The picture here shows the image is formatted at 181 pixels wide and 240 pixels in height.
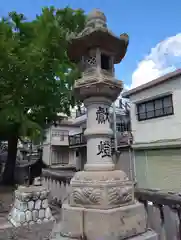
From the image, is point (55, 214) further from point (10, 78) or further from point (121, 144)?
point (121, 144)

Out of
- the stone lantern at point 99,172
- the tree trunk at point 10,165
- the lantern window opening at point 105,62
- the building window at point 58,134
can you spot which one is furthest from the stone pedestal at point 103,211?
the building window at point 58,134

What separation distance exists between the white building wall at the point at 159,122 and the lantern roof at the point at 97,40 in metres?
9.71

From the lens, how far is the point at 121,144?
1556 centimetres

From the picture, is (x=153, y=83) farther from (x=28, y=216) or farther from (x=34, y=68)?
(x=28, y=216)

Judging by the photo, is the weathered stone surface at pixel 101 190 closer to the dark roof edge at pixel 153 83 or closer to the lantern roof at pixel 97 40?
the lantern roof at pixel 97 40

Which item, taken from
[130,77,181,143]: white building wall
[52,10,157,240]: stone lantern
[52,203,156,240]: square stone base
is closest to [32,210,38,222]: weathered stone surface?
[52,10,157,240]: stone lantern

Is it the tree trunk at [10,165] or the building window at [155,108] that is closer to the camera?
the building window at [155,108]

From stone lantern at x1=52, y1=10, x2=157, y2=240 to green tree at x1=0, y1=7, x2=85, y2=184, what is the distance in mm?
4287

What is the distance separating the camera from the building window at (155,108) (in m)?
13.0

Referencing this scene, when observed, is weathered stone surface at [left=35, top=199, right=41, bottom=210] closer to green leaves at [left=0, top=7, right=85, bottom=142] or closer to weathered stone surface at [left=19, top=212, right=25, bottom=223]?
weathered stone surface at [left=19, top=212, right=25, bottom=223]

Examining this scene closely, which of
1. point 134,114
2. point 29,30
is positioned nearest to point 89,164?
point 29,30

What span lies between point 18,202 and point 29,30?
888 centimetres

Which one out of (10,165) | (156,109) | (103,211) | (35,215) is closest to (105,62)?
(103,211)

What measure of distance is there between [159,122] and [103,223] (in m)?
11.6
